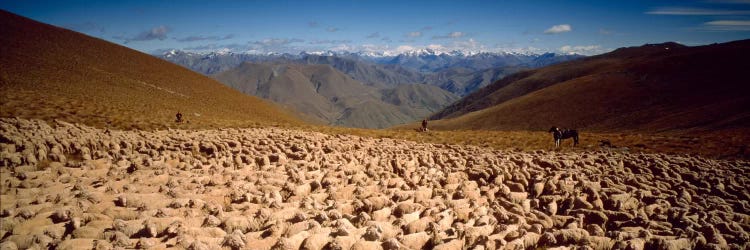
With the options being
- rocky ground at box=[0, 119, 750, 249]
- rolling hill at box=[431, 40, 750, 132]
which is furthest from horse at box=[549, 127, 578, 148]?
rolling hill at box=[431, 40, 750, 132]

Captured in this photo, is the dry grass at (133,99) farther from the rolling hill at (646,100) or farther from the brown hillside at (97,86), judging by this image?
the rolling hill at (646,100)

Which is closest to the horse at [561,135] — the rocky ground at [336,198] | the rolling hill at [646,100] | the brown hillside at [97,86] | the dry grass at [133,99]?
the dry grass at [133,99]

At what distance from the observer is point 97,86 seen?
56719 mm

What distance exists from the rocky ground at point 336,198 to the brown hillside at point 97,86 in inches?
512

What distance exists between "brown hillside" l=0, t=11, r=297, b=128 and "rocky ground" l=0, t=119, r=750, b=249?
42.7ft

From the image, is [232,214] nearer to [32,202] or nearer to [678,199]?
[32,202]

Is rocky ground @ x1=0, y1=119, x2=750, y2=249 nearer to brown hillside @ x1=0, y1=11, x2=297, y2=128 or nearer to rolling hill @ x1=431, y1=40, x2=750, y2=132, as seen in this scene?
brown hillside @ x1=0, y1=11, x2=297, y2=128

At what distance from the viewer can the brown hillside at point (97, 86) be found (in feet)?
98.7

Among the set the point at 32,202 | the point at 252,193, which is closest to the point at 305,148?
the point at 252,193

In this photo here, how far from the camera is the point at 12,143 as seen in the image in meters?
14.8

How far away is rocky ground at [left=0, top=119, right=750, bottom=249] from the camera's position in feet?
27.5

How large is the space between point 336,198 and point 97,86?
6191 cm

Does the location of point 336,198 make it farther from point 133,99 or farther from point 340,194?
point 133,99

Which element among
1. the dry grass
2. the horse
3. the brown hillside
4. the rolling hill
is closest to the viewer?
the dry grass
